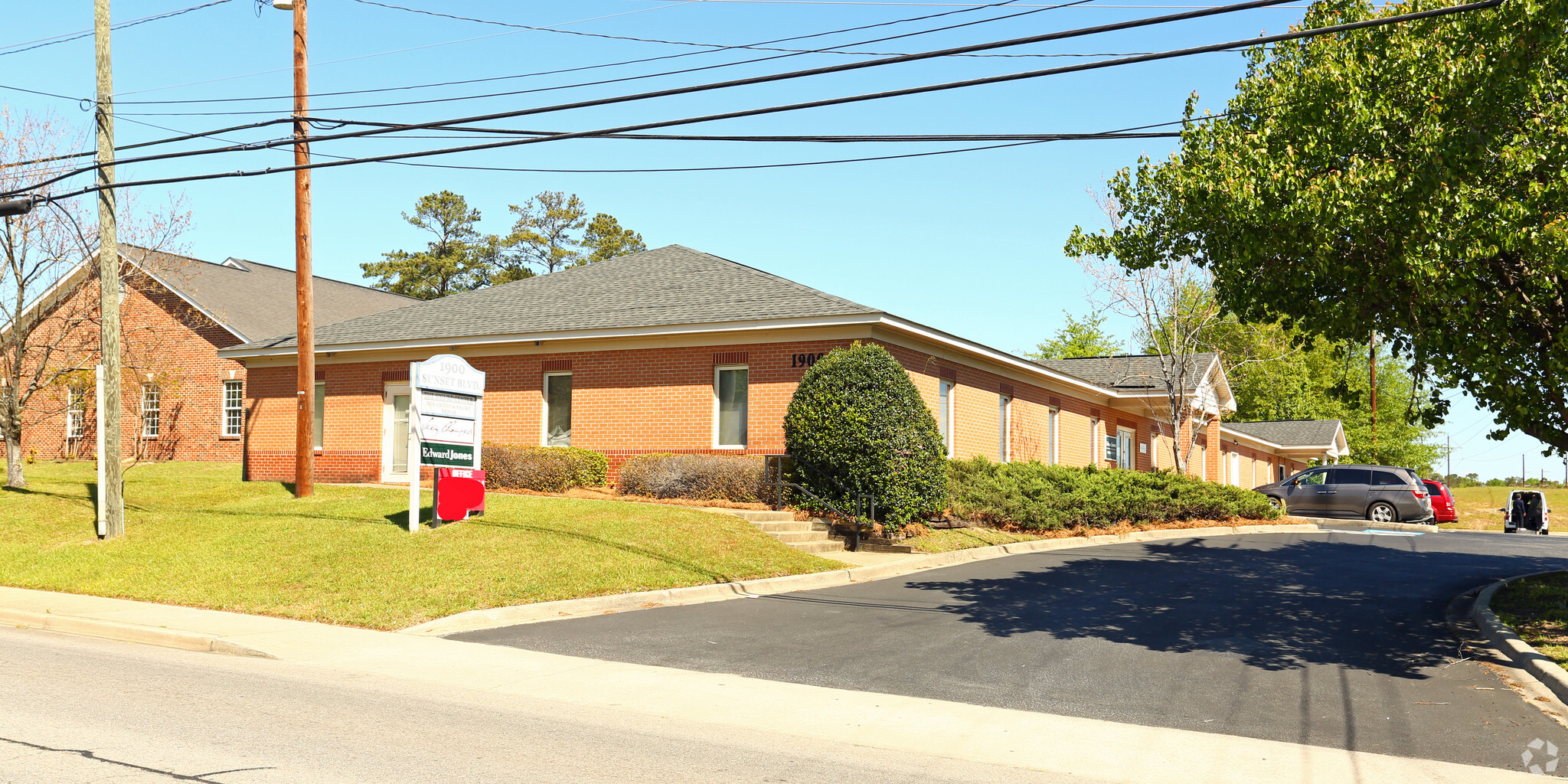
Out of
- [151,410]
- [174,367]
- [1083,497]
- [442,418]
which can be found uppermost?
[174,367]

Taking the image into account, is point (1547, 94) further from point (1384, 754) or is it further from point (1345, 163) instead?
point (1384, 754)

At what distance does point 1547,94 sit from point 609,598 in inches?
447

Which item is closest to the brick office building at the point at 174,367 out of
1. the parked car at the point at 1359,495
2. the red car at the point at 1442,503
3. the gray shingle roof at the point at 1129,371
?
the gray shingle roof at the point at 1129,371

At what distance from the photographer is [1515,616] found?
12.3 meters

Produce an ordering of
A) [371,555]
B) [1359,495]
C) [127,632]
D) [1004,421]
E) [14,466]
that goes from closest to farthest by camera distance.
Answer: [127,632] → [371,555] → [14,466] → [1004,421] → [1359,495]

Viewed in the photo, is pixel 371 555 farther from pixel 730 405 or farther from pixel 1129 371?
pixel 1129 371

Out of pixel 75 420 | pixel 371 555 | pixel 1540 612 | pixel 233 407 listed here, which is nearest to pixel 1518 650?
pixel 1540 612

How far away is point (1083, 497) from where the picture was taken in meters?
23.7

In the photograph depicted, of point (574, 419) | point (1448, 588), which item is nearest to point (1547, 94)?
point (1448, 588)

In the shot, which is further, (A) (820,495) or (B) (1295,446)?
(B) (1295,446)

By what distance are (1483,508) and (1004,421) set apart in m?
49.1

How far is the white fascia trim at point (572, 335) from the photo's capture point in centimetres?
2061

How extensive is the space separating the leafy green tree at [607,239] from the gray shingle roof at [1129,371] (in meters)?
36.3

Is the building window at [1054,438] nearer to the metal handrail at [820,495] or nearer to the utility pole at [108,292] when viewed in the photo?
the metal handrail at [820,495]
